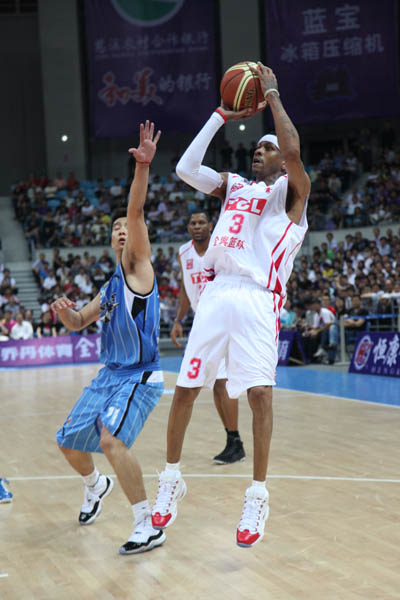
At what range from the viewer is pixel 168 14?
973 inches

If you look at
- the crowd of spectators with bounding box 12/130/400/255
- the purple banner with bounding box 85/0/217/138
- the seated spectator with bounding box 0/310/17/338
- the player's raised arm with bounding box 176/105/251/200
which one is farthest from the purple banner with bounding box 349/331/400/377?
the purple banner with bounding box 85/0/217/138

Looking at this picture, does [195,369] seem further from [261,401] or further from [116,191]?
[116,191]

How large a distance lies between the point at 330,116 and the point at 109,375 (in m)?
20.9

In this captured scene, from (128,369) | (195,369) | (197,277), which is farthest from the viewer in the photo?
(197,277)

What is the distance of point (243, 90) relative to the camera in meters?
4.14

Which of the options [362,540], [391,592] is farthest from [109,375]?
[391,592]

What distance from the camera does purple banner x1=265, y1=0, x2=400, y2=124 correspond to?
23.3 meters

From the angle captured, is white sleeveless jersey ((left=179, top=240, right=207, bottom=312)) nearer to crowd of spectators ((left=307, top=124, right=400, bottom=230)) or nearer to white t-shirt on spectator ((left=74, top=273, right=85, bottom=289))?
white t-shirt on spectator ((left=74, top=273, right=85, bottom=289))

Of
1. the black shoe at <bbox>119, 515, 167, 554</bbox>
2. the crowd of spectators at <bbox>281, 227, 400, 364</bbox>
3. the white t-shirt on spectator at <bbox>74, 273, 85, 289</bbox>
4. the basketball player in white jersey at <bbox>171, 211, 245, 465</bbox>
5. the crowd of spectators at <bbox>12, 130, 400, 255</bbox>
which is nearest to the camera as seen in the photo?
the black shoe at <bbox>119, 515, 167, 554</bbox>

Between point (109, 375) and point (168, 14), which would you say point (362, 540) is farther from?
point (168, 14)

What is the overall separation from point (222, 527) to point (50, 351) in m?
14.3

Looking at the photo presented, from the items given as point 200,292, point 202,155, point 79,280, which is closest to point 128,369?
point 202,155

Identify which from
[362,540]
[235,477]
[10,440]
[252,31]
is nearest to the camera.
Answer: [362,540]

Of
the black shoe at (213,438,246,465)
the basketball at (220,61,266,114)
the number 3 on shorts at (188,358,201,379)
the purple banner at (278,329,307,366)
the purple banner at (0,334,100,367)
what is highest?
the basketball at (220,61,266,114)
